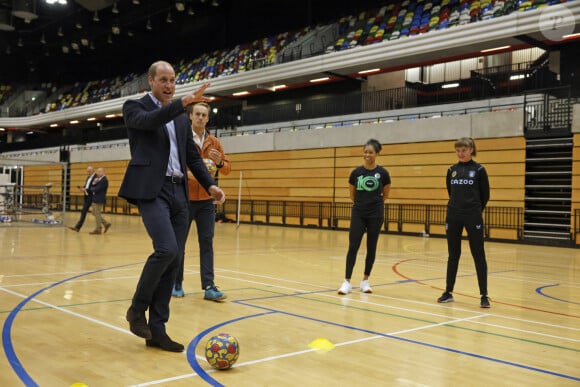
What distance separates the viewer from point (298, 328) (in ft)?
13.7

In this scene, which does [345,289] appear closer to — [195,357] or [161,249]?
[195,357]

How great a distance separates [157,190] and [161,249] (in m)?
0.36

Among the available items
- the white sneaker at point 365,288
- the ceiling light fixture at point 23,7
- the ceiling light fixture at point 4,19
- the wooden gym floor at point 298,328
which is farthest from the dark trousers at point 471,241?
the ceiling light fixture at point 4,19

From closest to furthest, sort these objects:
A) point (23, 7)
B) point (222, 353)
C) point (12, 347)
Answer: point (222, 353)
point (12, 347)
point (23, 7)

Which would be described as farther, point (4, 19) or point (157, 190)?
point (4, 19)

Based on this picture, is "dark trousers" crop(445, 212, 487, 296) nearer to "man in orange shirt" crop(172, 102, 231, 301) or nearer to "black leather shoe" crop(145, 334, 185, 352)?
"man in orange shirt" crop(172, 102, 231, 301)

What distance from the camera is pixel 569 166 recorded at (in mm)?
14805

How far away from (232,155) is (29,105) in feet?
74.2

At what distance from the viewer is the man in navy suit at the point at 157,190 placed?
130 inches

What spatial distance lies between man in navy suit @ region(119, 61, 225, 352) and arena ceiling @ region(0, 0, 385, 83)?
2133 cm

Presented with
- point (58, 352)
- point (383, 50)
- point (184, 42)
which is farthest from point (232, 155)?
point (58, 352)

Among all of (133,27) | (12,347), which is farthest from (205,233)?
(133,27)

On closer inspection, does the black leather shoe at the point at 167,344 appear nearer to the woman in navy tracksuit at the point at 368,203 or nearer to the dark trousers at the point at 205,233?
the dark trousers at the point at 205,233

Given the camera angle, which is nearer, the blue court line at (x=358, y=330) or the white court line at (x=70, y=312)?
the blue court line at (x=358, y=330)
